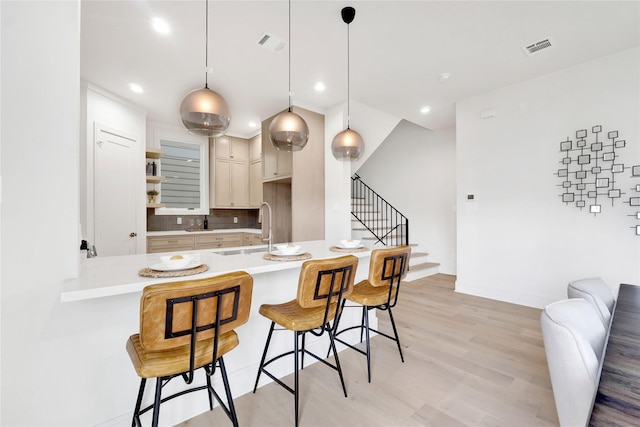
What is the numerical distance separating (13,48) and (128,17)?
146 centimetres

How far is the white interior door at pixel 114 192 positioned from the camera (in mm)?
3766

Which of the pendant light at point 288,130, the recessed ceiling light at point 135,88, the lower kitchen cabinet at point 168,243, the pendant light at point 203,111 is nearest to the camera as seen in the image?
the pendant light at point 203,111

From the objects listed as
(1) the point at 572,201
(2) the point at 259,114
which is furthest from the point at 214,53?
(1) the point at 572,201

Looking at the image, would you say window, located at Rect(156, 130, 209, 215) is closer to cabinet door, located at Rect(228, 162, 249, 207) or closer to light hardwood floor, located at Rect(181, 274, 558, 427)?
cabinet door, located at Rect(228, 162, 249, 207)

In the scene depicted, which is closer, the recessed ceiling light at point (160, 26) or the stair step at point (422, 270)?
the recessed ceiling light at point (160, 26)

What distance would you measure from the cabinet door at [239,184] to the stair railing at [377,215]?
90.2 inches

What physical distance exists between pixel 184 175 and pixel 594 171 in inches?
243

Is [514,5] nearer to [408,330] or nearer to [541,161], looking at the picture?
[541,161]

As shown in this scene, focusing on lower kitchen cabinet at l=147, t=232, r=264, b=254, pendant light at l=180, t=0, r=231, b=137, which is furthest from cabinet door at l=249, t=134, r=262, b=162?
pendant light at l=180, t=0, r=231, b=137

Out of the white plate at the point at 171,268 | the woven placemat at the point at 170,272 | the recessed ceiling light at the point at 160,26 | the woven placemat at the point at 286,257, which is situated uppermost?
the recessed ceiling light at the point at 160,26

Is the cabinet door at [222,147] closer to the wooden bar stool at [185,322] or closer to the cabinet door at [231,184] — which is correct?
the cabinet door at [231,184]

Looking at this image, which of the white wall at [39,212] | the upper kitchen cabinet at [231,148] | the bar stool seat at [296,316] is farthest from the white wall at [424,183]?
the white wall at [39,212]

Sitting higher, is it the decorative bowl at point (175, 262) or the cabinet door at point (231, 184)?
the cabinet door at point (231, 184)

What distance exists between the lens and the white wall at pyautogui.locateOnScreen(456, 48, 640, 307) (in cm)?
307
